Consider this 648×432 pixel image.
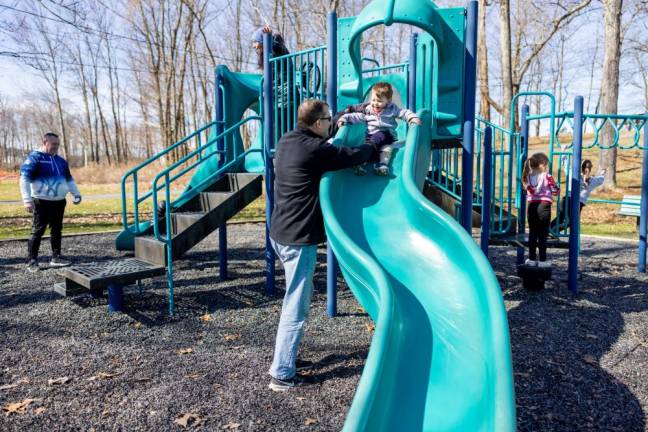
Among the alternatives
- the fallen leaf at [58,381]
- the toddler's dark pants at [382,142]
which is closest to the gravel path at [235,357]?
the fallen leaf at [58,381]

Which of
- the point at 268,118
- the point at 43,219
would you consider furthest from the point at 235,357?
the point at 43,219

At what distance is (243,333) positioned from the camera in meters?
4.70

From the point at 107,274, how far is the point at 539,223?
16.2 ft

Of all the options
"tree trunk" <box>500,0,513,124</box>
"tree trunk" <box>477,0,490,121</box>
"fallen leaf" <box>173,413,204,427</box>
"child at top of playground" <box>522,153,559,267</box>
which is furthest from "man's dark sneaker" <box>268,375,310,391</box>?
"tree trunk" <box>477,0,490,121</box>

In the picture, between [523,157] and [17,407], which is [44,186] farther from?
[523,157]

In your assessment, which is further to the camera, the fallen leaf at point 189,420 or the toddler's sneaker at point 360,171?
the toddler's sneaker at point 360,171

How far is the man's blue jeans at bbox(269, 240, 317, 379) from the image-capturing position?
339cm

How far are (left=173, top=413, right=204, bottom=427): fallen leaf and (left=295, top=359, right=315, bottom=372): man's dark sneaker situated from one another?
95 cm

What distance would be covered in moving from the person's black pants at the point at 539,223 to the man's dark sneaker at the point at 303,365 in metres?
3.44

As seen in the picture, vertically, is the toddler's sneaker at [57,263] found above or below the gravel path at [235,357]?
above

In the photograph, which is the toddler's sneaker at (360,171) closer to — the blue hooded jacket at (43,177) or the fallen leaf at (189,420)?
the fallen leaf at (189,420)

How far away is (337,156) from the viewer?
11.6 feet

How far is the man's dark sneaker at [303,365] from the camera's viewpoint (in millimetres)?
3839

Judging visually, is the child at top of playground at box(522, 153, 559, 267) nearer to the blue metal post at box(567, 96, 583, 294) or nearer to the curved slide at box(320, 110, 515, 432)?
the blue metal post at box(567, 96, 583, 294)
